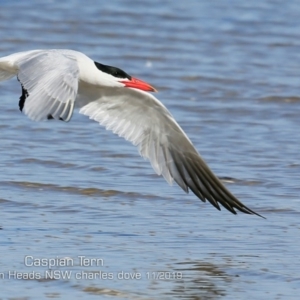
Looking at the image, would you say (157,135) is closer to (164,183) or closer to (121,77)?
(121,77)

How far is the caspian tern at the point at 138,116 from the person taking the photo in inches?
297

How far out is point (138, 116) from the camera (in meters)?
8.16

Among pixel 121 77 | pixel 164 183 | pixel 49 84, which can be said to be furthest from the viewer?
pixel 164 183

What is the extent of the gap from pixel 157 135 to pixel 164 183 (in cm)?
105

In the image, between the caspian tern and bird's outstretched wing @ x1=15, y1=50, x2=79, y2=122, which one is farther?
the caspian tern

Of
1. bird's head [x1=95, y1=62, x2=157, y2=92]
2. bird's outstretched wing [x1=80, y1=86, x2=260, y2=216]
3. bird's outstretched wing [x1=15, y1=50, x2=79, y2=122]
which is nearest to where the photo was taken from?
bird's outstretched wing [x1=15, y1=50, x2=79, y2=122]

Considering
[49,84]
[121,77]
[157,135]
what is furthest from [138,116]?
[49,84]

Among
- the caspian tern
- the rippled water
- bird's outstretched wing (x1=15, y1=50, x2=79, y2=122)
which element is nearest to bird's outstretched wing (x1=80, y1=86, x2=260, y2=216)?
the caspian tern

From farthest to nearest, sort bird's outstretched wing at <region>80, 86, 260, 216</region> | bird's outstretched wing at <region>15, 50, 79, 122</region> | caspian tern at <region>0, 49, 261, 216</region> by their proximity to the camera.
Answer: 1. bird's outstretched wing at <region>80, 86, 260, 216</region>
2. caspian tern at <region>0, 49, 261, 216</region>
3. bird's outstretched wing at <region>15, 50, 79, 122</region>

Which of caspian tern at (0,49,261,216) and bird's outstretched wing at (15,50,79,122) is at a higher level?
bird's outstretched wing at (15,50,79,122)

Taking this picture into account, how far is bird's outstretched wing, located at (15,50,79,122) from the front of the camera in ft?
20.6

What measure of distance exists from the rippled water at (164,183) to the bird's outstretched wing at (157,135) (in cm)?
33

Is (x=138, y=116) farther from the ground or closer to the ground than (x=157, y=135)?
farther from the ground

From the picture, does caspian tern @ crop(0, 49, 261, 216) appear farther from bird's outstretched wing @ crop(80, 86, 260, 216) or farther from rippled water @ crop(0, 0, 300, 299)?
rippled water @ crop(0, 0, 300, 299)
